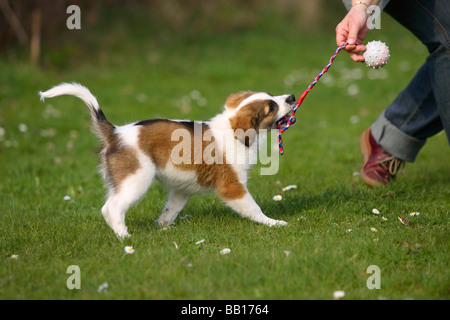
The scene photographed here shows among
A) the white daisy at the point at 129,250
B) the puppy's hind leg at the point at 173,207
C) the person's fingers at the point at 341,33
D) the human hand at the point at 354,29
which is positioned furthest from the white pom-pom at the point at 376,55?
the white daisy at the point at 129,250

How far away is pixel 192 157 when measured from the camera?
3.79 m

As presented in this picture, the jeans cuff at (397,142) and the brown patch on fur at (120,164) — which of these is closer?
the brown patch on fur at (120,164)

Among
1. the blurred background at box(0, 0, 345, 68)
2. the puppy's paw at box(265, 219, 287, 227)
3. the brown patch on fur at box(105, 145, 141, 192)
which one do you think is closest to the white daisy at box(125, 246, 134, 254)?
the brown patch on fur at box(105, 145, 141, 192)

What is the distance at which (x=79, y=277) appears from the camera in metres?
2.94

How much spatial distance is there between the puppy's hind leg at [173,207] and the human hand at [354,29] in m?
1.60

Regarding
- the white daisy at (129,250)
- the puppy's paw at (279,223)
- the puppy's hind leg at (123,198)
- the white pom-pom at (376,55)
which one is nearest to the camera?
the white daisy at (129,250)

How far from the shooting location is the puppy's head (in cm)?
387

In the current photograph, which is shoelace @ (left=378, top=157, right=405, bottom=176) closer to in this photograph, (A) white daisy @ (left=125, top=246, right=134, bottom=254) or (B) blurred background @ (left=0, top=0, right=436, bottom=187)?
(B) blurred background @ (left=0, top=0, right=436, bottom=187)

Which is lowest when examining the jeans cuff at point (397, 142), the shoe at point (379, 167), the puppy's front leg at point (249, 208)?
the puppy's front leg at point (249, 208)

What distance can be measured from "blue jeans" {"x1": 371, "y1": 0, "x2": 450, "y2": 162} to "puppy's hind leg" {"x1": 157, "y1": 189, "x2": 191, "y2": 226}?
1.95 m

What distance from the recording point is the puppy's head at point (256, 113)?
3.87 meters

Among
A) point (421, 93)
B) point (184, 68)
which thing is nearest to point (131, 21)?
point (184, 68)

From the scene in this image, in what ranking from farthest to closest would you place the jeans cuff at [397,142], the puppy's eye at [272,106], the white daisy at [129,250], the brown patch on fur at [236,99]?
the jeans cuff at [397,142]
the brown patch on fur at [236,99]
the puppy's eye at [272,106]
the white daisy at [129,250]

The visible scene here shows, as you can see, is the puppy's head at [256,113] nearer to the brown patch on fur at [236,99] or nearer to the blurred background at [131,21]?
the brown patch on fur at [236,99]
